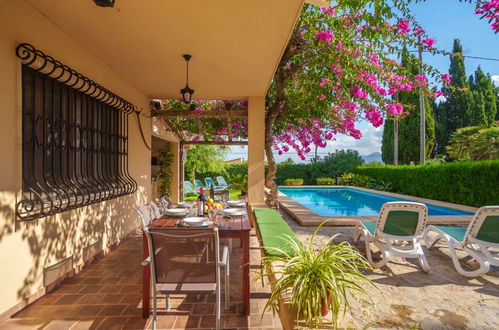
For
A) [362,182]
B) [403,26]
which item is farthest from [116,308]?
[362,182]

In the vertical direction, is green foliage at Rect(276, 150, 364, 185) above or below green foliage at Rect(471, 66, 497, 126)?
below

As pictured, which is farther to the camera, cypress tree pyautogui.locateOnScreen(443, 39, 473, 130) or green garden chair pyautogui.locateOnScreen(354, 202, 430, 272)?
cypress tree pyautogui.locateOnScreen(443, 39, 473, 130)

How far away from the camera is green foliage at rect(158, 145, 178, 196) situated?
328 inches

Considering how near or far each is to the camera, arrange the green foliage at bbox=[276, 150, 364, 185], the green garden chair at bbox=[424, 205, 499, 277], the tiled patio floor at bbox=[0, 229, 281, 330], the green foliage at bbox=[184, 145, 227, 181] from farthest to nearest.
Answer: the green foliage at bbox=[276, 150, 364, 185] < the green foliage at bbox=[184, 145, 227, 181] < the green garden chair at bbox=[424, 205, 499, 277] < the tiled patio floor at bbox=[0, 229, 281, 330]

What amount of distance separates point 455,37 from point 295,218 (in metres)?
25.5

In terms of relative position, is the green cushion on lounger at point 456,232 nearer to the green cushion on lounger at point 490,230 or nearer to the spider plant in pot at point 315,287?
the green cushion on lounger at point 490,230

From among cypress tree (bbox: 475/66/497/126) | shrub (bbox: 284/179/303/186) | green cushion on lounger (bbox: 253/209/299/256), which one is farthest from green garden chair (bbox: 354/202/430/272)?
cypress tree (bbox: 475/66/497/126)

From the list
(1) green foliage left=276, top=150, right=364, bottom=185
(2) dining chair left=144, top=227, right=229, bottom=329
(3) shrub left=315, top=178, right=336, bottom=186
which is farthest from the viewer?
(1) green foliage left=276, top=150, right=364, bottom=185

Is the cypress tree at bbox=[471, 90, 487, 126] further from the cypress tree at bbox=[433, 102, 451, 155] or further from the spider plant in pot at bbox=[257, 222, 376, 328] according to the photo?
the spider plant in pot at bbox=[257, 222, 376, 328]

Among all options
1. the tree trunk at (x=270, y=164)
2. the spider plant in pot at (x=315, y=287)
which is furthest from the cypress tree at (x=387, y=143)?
the spider plant in pot at (x=315, y=287)

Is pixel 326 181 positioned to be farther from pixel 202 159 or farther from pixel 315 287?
pixel 315 287

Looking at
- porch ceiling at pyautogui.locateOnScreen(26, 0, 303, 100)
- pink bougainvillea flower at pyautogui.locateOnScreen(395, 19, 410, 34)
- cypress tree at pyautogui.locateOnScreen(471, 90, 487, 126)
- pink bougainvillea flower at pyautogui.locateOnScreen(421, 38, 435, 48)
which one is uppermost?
cypress tree at pyautogui.locateOnScreen(471, 90, 487, 126)

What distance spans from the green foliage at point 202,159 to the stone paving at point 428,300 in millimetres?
9549

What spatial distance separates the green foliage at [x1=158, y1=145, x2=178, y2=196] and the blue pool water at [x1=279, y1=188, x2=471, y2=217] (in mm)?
4795
